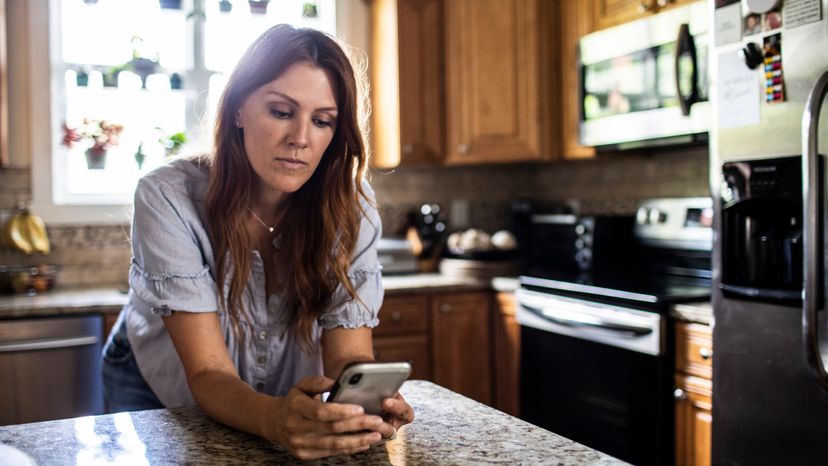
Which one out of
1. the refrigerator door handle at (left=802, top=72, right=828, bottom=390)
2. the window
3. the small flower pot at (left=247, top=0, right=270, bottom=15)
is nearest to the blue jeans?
the refrigerator door handle at (left=802, top=72, right=828, bottom=390)

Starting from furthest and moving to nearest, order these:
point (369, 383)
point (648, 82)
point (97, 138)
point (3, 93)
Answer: point (97, 138) < point (3, 93) < point (648, 82) < point (369, 383)

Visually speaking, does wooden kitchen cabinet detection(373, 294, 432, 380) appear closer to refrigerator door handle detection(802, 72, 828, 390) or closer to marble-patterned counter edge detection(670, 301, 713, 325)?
marble-patterned counter edge detection(670, 301, 713, 325)

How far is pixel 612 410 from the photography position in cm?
264

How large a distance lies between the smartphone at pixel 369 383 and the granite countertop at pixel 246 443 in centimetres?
8

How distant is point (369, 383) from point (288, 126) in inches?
20.5

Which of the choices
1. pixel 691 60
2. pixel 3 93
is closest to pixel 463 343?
pixel 691 60

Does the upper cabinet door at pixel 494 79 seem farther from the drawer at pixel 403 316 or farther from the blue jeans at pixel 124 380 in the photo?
the blue jeans at pixel 124 380

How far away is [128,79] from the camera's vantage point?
3520 millimetres

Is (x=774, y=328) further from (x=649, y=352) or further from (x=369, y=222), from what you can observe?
(x=369, y=222)

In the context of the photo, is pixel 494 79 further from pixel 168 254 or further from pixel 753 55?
pixel 168 254

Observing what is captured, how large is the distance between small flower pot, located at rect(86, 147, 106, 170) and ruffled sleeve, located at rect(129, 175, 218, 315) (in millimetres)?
2271

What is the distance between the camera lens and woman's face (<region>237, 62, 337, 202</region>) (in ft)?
4.13

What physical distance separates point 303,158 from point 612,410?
178 cm

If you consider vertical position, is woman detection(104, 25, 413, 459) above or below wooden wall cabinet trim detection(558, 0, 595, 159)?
below
